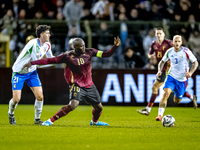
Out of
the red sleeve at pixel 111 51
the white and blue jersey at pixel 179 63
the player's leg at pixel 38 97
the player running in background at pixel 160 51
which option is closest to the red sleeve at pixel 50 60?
the red sleeve at pixel 111 51

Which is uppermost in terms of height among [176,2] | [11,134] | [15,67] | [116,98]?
[176,2]

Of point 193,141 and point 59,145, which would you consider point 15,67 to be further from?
point 193,141

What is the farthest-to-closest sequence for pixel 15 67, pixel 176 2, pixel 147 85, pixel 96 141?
pixel 176 2, pixel 147 85, pixel 15 67, pixel 96 141

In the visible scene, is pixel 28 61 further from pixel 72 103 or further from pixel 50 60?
pixel 72 103

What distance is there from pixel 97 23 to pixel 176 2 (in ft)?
14.0

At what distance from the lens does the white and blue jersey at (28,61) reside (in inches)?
313

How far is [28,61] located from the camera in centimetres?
805

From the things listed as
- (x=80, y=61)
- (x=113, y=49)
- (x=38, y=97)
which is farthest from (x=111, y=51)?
(x=38, y=97)

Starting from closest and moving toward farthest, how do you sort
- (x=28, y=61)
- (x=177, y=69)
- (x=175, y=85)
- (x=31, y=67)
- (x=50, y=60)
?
(x=50, y=60)
(x=28, y=61)
(x=31, y=67)
(x=177, y=69)
(x=175, y=85)

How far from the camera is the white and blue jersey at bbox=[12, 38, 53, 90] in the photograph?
796 centimetres

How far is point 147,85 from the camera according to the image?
1362 cm

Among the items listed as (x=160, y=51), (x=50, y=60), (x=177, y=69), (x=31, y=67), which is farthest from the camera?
(x=160, y=51)

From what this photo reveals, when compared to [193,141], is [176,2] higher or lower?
higher

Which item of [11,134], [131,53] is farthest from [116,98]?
[11,134]
